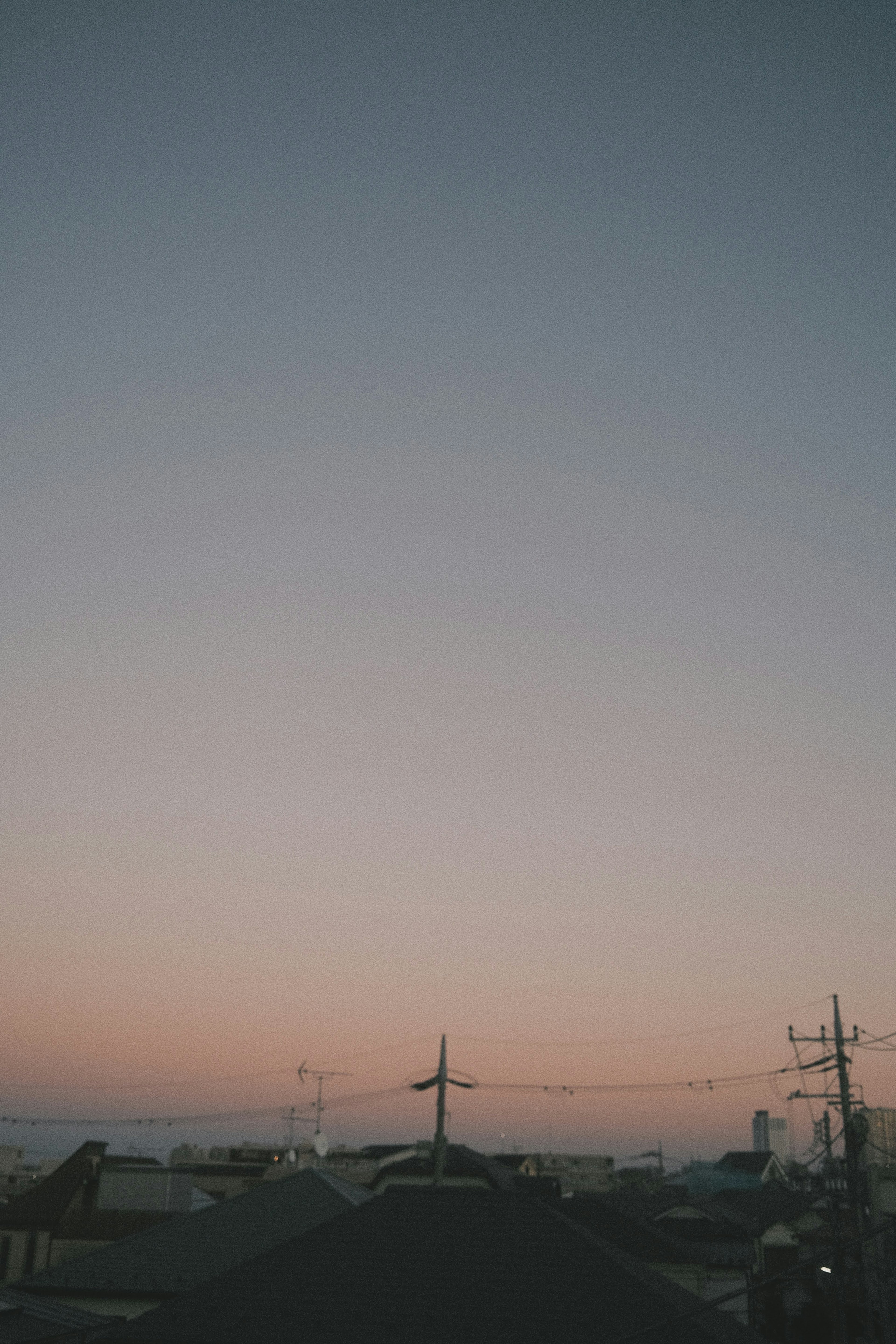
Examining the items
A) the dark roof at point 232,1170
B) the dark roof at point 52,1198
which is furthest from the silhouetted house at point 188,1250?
the dark roof at point 232,1170

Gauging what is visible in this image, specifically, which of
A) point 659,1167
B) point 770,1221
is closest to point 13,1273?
point 770,1221

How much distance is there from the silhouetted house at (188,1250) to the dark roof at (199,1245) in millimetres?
32

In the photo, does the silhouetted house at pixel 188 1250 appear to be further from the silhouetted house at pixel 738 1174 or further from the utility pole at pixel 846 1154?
the silhouetted house at pixel 738 1174

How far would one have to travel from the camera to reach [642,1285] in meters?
19.7

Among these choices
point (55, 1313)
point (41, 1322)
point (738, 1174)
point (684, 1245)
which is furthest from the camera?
point (738, 1174)

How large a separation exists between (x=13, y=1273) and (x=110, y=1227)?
14.6 ft

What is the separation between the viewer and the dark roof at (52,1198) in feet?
157

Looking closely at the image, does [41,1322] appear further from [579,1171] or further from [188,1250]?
[579,1171]

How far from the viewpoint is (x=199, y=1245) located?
35.1 metres

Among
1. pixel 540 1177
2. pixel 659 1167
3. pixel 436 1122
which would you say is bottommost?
pixel 659 1167

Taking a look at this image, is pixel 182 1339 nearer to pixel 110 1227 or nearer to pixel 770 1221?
pixel 110 1227

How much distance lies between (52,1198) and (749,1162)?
11664cm

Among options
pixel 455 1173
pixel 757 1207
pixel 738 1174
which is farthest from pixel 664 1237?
pixel 738 1174

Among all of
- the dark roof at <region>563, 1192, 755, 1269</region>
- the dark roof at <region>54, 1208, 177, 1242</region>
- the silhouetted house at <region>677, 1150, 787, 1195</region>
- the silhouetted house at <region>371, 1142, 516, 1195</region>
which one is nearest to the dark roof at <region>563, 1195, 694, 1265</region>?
the dark roof at <region>563, 1192, 755, 1269</region>
